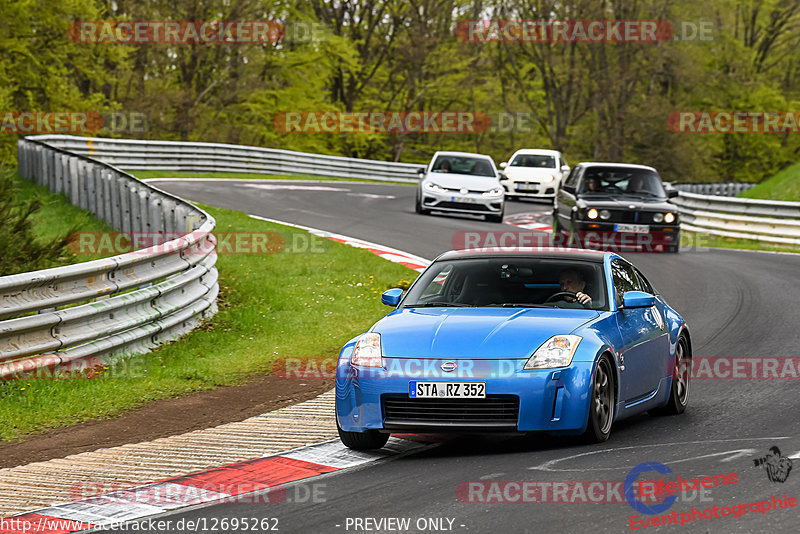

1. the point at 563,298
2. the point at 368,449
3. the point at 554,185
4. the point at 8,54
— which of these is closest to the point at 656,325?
the point at 563,298

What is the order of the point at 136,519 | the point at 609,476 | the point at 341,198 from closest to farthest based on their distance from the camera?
the point at 136,519, the point at 609,476, the point at 341,198

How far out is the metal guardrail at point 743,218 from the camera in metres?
26.5

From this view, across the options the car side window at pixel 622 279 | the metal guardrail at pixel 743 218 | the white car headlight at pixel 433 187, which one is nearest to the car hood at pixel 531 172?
the metal guardrail at pixel 743 218

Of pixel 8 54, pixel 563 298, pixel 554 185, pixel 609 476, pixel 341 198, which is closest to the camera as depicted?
pixel 609 476

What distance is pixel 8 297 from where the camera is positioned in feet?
29.5

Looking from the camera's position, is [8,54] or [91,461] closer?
[91,461]

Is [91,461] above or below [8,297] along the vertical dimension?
below

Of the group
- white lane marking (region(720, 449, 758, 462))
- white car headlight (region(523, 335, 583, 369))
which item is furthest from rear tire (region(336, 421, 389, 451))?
white lane marking (region(720, 449, 758, 462))

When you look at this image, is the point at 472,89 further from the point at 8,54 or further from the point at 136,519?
the point at 136,519

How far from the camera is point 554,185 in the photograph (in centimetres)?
3719

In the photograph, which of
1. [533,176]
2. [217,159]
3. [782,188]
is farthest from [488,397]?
[217,159]

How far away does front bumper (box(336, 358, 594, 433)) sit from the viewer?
23.5 feet

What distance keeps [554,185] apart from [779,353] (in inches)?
1020

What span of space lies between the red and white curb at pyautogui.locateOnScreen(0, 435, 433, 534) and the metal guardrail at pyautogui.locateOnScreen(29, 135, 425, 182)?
23.6m
